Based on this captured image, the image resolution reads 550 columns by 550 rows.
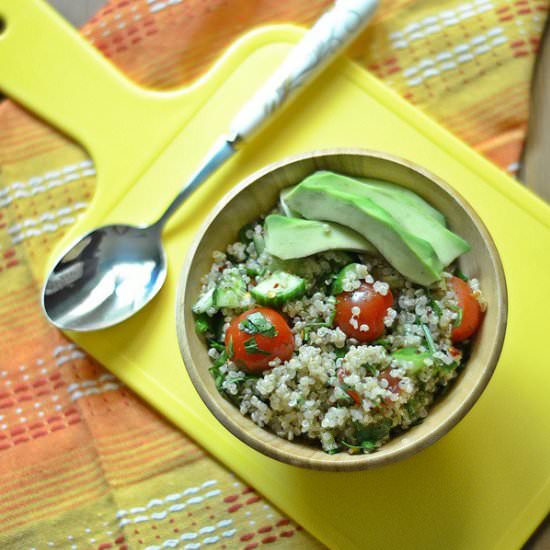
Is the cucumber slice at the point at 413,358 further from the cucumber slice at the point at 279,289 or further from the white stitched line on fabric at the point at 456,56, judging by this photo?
the white stitched line on fabric at the point at 456,56

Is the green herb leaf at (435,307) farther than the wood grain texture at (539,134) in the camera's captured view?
No

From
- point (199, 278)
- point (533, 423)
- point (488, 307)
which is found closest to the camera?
point (488, 307)

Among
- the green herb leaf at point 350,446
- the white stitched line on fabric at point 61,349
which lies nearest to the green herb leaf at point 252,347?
the green herb leaf at point 350,446

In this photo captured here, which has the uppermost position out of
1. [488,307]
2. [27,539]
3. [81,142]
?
[81,142]

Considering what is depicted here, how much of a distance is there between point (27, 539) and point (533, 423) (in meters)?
1.13

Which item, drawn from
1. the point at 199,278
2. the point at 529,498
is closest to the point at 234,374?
the point at 199,278

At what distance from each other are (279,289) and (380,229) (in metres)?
0.21

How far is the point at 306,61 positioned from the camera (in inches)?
59.2

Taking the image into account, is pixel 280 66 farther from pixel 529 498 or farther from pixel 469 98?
pixel 529 498

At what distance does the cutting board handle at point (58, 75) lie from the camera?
1.63 meters

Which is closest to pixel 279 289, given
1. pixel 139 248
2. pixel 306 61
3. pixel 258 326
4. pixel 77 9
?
pixel 258 326

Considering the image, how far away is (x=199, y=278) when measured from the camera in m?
1.33

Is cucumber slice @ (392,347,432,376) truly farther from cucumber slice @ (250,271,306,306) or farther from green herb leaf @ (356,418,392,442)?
cucumber slice @ (250,271,306,306)

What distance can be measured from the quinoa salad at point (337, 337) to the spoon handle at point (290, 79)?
29 cm
